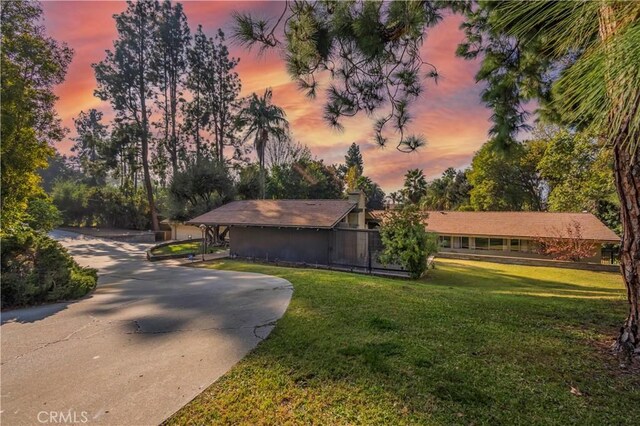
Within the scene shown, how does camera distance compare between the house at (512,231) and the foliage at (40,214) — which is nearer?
the foliage at (40,214)

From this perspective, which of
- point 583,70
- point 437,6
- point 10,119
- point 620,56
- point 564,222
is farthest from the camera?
point 564,222

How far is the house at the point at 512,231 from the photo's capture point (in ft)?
65.5

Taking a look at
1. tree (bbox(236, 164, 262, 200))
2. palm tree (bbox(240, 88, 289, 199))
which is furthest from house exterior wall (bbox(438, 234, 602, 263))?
tree (bbox(236, 164, 262, 200))

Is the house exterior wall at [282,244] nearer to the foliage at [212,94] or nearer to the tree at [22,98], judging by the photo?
the tree at [22,98]

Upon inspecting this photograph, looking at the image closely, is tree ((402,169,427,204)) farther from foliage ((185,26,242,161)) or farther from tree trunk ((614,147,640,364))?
tree trunk ((614,147,640,364))

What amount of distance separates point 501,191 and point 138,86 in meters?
39.9

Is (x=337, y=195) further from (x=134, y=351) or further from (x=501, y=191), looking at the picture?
(x=134, y=351)

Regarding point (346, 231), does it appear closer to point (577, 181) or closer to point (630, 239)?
point (630, 239)

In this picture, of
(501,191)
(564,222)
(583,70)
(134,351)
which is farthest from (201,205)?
(501,191)

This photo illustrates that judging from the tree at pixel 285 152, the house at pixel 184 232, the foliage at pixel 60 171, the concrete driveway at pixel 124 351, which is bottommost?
the concrete driveway at pixel 124 351

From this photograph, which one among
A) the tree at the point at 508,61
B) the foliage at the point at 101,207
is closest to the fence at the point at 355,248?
the tree at the point at 508,61

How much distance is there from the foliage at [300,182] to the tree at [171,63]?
987 centimetres

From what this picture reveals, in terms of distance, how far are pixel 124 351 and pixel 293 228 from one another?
11.8m

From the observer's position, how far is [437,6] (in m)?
4.48
